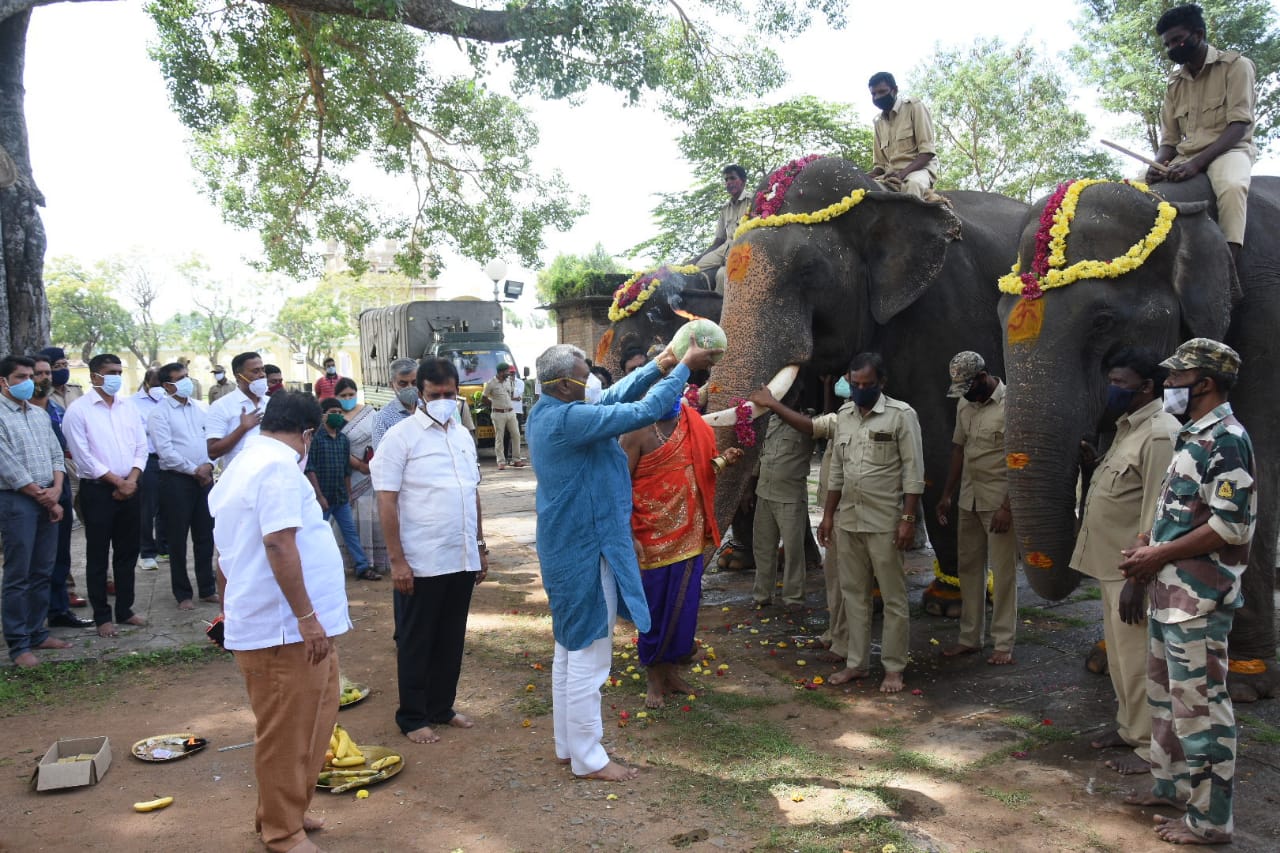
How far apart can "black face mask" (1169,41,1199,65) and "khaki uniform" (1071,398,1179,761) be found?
2503 mm

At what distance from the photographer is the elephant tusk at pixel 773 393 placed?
5297mm

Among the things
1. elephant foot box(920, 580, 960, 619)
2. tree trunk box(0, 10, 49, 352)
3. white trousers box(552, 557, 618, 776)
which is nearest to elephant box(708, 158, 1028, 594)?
elephant foot box(920, 580, 960, 619)

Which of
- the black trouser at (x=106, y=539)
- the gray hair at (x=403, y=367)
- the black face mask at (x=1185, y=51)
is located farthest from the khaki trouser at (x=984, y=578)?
the black trouser at (x=106, y=539)

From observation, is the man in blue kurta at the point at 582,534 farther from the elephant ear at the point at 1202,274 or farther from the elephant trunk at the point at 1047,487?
the elephant ear at the point at 1202,274

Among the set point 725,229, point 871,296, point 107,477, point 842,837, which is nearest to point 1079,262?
point 871,296

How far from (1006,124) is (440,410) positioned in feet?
82.1

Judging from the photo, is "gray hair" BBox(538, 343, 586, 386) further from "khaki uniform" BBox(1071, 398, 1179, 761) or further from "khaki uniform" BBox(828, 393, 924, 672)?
"khaki uniform" BBox(1071, 398, 1179, 761)

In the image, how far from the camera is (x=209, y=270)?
46719 mm

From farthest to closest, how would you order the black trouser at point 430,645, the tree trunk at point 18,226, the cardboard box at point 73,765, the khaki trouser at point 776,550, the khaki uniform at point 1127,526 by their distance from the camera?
the tree trunk at point 18,226 < the khaki trouser at point 776,550 < the black trouser at point 430,645 < the cardboard box at point 73,765 < the khaki uniform at point 1127,526

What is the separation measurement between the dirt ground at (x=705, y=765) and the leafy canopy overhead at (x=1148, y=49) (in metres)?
18.9

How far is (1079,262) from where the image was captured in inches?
188

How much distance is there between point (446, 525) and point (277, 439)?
4.27 ft

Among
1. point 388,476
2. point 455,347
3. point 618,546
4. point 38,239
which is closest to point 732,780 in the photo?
point 618,546

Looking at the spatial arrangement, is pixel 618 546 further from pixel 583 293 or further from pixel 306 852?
pixel 583 293
